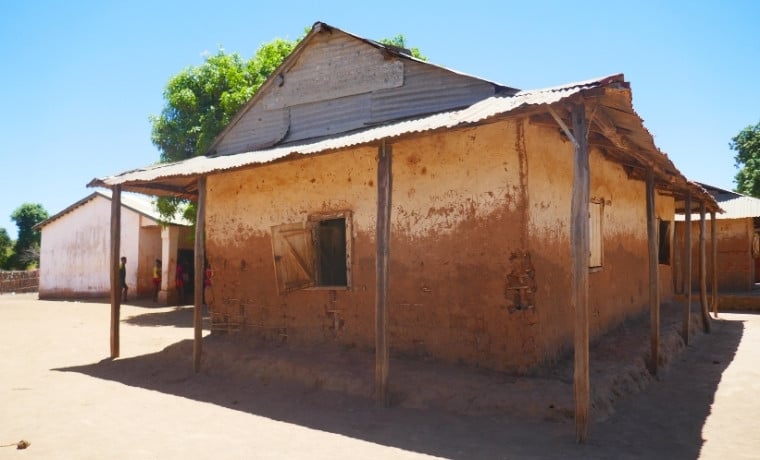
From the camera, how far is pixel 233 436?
17.8 ft

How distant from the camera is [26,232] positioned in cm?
3856

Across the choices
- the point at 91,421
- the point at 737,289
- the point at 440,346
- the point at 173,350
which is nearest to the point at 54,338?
the point at 173,350

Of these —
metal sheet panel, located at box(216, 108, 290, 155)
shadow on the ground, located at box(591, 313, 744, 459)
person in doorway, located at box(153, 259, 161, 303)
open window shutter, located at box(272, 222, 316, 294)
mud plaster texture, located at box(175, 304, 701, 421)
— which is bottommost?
shadow on the ground, located at box(591, 313, 744, 459)

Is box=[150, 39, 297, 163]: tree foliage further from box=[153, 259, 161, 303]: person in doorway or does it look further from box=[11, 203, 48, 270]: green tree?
box=[11, 203, 48, 270]: green tree

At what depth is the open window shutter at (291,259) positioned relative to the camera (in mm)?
8125

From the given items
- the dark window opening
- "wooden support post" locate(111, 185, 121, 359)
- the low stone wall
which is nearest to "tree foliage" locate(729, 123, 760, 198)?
the dark window opening

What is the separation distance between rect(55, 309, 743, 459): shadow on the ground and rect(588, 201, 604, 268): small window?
1844 mm

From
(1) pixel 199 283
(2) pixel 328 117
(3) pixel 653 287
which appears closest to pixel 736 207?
(3) pixel 653 287

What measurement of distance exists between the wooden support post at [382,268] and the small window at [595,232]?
373 cm

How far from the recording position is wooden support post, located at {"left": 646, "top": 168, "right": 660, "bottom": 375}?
25.3ft

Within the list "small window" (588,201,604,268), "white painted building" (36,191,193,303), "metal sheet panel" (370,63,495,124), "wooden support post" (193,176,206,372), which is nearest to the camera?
"metal sheet panel" (370,63,495,124)

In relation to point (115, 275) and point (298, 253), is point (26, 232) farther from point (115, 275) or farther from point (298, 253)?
point (298, 253)

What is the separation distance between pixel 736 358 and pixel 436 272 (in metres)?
5.65

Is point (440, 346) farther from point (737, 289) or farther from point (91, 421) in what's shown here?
point (737, 289)
